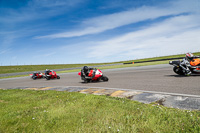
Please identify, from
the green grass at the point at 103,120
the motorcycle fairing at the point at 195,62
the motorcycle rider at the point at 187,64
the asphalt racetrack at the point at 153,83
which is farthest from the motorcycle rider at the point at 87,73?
the green grass at the point at 103,120

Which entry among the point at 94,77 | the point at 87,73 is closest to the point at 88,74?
the point at 87,73

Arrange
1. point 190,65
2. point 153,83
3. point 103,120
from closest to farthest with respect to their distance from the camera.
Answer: point 103,120 < point 153,83 < point 190,65

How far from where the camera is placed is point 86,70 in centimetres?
1258

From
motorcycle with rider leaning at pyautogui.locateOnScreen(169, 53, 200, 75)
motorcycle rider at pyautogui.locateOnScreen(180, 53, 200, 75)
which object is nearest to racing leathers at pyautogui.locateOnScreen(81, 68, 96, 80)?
motorcycle with rider leaning at pyautogui.locateOnScreen(169, 53, 200, 75)

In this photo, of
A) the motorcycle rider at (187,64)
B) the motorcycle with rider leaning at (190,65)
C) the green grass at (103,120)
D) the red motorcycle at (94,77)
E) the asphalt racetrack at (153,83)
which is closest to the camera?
the green grass at (103,120)

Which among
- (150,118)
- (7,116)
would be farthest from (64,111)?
(150,118)

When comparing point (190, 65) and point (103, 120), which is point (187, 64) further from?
point (103, 120)

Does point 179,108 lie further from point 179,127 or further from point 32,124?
point 32,124

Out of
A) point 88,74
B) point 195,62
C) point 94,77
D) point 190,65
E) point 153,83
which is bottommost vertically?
point 153,83

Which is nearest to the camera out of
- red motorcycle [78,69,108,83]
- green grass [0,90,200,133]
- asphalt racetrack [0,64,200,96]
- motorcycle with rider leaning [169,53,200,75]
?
green grass [0,90,200,133]

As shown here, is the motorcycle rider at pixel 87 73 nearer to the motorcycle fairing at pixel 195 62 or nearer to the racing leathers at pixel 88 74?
the racing leathers at pixel 88 74

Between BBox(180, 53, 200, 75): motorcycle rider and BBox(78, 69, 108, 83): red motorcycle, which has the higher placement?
BBox(180, 53, 200, 75): motorcycle rider

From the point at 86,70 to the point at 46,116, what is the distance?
8.40 metres

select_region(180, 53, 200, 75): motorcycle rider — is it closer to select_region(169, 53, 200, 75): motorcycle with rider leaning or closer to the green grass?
select_region(169, 53, 200, 75): motorcycle with rider leaning
